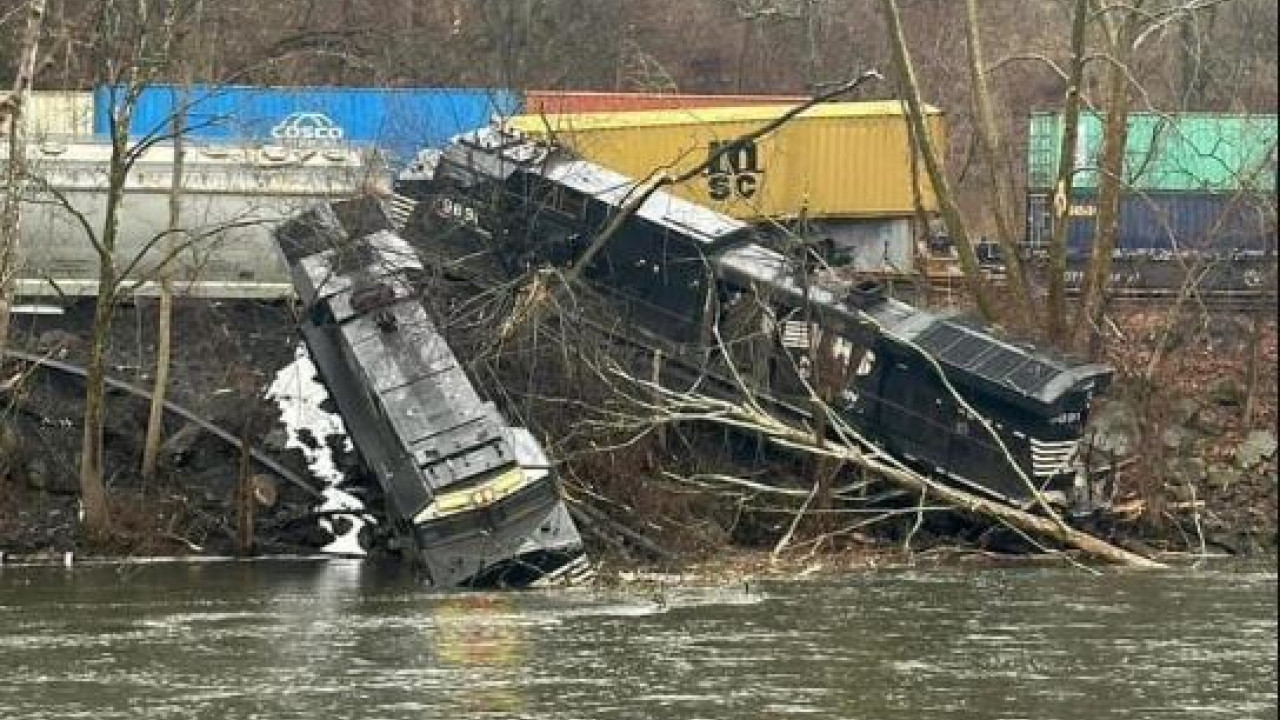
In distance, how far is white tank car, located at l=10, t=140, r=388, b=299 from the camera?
25.3 metres

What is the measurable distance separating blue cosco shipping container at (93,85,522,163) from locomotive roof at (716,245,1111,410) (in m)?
5.74

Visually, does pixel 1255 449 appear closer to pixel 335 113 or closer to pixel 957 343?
pixel 957 343

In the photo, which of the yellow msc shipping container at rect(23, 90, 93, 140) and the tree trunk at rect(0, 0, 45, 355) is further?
the yellow msc shipping container at rect(23, 90, 93, 140)

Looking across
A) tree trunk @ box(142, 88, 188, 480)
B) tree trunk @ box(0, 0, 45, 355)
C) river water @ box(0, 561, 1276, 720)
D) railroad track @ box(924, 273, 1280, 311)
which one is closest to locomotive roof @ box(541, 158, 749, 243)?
tree trunk @ box(142, 88, 188, 480)

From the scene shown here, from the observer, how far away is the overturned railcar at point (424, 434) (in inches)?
726

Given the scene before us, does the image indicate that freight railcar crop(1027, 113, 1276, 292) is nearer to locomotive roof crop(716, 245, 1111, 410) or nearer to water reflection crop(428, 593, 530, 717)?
locomotive roof crop(716, 245, 1111, 410)

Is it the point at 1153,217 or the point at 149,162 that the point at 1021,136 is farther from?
the point at 149,162

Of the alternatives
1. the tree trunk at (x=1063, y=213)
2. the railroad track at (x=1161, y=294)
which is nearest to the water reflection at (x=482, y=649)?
the tree trunk at (x=1063, y=213)

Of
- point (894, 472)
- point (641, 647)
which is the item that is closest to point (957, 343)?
point (894, 472)

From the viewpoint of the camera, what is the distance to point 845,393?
72.5ft

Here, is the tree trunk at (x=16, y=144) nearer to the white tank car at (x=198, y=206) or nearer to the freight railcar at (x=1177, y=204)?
the white tank car at (x=198, y=206)

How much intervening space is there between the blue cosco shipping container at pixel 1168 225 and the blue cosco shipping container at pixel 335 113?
926 cm

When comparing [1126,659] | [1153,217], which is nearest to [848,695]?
[1126,659]

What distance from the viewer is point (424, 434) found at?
1936cm
